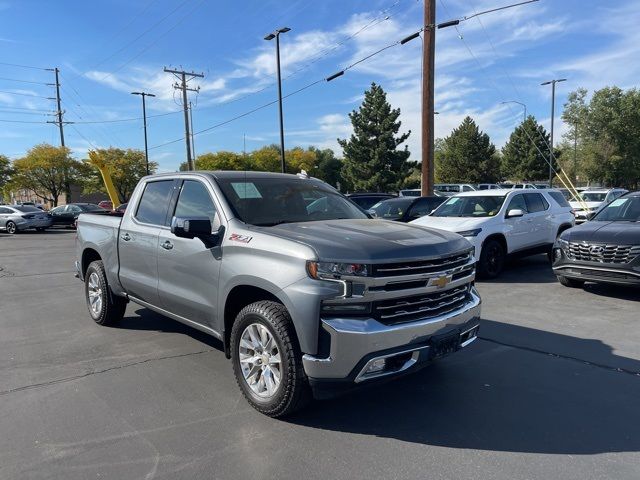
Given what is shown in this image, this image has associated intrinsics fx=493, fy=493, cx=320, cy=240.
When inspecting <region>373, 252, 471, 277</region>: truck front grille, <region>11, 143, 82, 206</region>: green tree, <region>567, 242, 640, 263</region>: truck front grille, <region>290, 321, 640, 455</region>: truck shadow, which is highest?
<region>11, 143, 82, 206</region>: green tree

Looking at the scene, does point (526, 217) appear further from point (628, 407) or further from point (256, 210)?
point (256, 210)

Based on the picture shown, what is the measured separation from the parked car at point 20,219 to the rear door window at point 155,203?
2575 centimetres

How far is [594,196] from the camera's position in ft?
80.5

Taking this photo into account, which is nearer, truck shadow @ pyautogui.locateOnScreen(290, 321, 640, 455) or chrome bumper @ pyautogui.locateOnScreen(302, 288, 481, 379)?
chrome bumper @ pyautogui.locateOnScreen(302, 288, 481, 379)

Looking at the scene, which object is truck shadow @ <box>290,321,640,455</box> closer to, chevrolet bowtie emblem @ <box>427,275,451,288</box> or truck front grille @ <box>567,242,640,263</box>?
chevrolet bowtie emblem @ <box>427,275,451,288</box>

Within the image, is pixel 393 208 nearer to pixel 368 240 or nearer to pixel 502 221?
pixel 502 221

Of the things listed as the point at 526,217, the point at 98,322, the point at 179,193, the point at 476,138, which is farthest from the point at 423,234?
the point at 476,138

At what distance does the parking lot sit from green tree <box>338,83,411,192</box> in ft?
165

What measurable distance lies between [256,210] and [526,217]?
7821 mm

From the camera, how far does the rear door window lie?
16.9 ft

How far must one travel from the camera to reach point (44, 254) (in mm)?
15719

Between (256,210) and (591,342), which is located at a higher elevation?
(256,210)

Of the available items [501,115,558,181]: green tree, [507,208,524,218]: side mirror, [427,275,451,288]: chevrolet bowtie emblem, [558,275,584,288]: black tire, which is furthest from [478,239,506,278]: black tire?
[501,115,558,181]: green tree

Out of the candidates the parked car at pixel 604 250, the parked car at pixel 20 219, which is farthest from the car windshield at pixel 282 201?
the parked car at pixel 20 219
